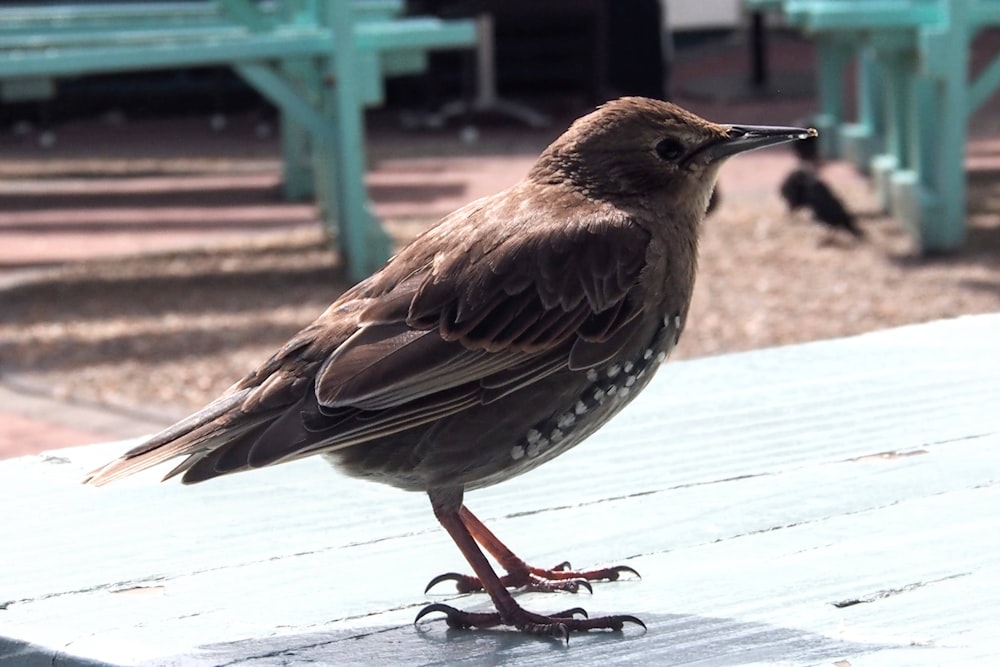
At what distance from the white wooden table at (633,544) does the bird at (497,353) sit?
0.40 feet

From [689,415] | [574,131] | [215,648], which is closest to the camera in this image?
[215,648]

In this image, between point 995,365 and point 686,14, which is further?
point 686,14

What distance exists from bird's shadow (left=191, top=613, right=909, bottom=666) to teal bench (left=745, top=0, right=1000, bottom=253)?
22.8ft

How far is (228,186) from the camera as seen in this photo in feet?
42.9

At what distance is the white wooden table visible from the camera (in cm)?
214

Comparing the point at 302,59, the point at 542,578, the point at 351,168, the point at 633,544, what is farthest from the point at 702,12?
the point at 542,578

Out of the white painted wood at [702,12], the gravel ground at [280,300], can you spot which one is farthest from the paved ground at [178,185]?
the white painted wood at [702,12]

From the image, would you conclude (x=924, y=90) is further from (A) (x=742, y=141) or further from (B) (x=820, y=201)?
(A) (x=742, y=141)

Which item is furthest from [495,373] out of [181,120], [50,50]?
[181,120]

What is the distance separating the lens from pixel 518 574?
243 cm

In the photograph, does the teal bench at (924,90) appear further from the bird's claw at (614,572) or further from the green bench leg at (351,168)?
the bird's claw at (614,572)

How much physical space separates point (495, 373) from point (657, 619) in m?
0.44

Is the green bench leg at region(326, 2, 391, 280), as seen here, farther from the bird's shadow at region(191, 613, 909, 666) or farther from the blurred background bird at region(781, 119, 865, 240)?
the bird's shadow at region(191, 613, 909, 666)

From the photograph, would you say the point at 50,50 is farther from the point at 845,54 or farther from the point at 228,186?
the point at 845,54
